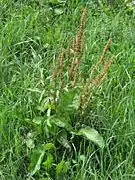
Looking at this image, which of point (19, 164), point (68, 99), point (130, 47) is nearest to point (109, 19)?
point (130, 47)

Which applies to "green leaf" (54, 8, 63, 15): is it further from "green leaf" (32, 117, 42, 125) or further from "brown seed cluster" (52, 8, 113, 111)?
"green leaf" (32, 117, 42, 125)

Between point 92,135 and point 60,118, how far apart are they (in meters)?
0.20

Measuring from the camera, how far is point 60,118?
104 inches

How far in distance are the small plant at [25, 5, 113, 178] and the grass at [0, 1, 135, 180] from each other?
4 cm

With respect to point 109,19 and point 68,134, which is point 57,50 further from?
point 68,134

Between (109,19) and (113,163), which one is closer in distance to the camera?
(113,163)

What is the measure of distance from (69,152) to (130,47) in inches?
52.0

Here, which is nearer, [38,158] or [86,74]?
[38,158]

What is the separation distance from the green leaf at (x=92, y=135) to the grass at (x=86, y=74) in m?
0.05

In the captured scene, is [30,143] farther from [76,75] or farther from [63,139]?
[76,75]

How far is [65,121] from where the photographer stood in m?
2.62

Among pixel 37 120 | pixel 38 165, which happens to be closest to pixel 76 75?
pixel 37 120

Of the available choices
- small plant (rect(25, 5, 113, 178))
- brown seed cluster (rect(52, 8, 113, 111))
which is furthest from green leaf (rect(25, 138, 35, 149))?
brown seed cluster (rect(52, 8, 113, 111))

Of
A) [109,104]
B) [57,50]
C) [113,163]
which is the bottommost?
[113,163]
